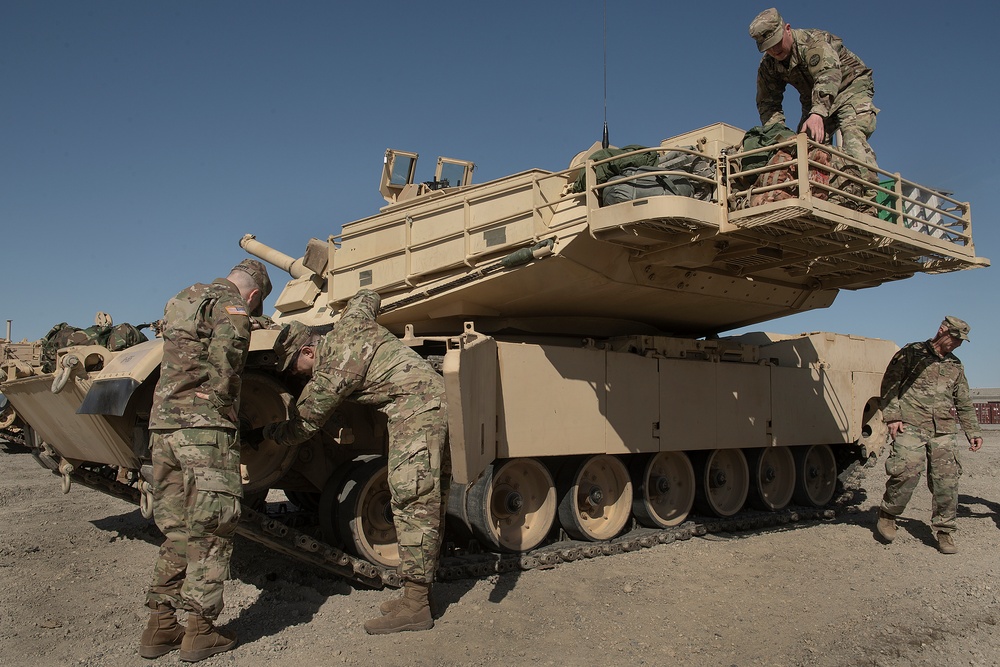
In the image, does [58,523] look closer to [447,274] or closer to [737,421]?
[447,274]

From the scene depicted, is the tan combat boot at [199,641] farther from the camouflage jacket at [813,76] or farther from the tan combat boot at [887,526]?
the tan combat boot at [887,526]

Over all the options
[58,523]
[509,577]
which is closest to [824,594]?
[509,577]

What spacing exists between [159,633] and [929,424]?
715cm

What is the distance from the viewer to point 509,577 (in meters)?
6.45

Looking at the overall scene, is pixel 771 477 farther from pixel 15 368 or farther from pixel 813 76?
pixel 15 368

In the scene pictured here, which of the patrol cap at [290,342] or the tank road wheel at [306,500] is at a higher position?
the patrol cap at [290,342]

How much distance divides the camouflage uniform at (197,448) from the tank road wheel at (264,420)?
97 centimetres

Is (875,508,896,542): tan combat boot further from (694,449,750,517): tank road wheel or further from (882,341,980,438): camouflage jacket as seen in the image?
(694,449,750,517): tank road wheel

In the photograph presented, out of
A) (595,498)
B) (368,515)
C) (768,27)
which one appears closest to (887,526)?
(595,498)

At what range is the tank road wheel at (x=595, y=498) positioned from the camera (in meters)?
7.47

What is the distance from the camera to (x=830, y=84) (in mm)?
6352

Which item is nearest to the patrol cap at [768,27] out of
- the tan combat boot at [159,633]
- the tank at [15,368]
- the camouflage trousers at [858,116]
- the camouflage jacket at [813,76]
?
the camouflage jacket at [813,76]

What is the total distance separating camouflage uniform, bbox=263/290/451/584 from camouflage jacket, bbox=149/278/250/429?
0.58 meters

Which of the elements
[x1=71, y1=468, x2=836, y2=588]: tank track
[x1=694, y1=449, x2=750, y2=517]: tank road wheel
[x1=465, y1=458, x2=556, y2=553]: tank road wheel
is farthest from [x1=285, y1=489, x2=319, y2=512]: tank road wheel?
[x1=694, y1=449, x2=750, y2=517]: tank road wheel
